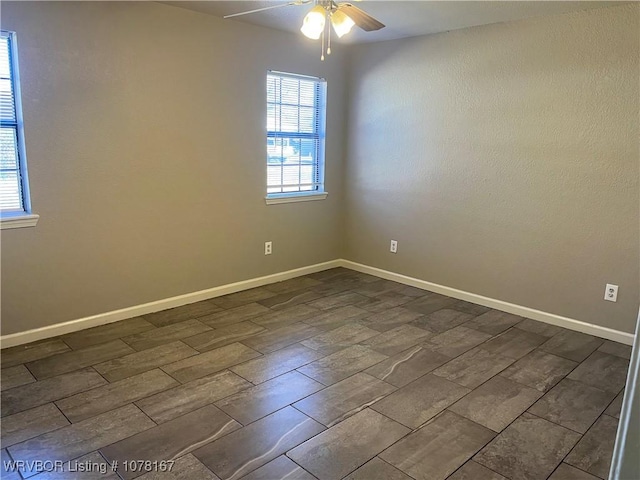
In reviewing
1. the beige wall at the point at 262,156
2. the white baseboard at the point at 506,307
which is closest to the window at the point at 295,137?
the beige wall at the point at 262,156

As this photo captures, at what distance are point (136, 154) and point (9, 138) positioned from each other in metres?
0.77

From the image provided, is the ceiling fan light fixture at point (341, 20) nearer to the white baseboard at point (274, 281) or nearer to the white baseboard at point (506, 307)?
the white baseboard at point (274, 281)

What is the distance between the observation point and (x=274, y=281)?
457cm

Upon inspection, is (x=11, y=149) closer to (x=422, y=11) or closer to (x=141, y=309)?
(x=141, y=309)

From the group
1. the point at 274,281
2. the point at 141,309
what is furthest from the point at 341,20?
the point at 274,281

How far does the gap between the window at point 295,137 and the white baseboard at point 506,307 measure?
976mm

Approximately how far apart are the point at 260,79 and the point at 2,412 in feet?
9.80

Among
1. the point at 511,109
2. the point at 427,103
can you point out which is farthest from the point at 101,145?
the point at 511,109

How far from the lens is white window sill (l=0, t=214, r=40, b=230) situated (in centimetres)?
294

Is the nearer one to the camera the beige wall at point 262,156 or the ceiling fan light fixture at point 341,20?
the ceiling fan light fixture at point 341,20

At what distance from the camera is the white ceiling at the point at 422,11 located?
318 centimetres

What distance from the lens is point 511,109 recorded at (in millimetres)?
3699

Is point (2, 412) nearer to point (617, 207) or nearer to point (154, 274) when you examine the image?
point (154, 274)

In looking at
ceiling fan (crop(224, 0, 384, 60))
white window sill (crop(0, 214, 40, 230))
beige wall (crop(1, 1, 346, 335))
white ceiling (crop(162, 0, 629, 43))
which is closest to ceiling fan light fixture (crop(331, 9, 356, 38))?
ceiling fan (crop(224, 0, 384, 60))
